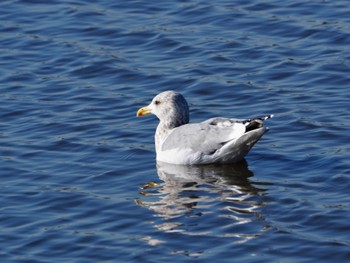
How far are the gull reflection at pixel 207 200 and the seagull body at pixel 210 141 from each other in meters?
0.13

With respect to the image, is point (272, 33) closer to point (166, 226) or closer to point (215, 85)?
point (215, 85)

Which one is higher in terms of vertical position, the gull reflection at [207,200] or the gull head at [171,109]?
the gull head at [171,109]

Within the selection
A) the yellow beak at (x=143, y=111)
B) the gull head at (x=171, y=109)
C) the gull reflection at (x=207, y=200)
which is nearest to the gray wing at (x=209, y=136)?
the gull reflection at (x=207, y=200)

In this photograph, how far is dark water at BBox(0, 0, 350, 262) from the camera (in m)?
11.4

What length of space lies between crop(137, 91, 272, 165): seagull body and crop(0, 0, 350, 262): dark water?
0.55 feet

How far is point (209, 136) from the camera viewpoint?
539 inches

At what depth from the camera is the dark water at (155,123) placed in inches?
450

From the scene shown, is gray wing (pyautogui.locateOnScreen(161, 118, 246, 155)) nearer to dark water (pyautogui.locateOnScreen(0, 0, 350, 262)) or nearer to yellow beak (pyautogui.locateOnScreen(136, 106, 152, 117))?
dark water (pyautogui.locateOnScreen(0, 0, 350, 262))

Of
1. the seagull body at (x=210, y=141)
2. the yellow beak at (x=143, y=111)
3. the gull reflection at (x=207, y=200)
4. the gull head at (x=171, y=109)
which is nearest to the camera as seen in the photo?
the gull reflection at (x=207, y=200)

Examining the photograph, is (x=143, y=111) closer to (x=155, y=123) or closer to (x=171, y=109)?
(x=171, y=109)

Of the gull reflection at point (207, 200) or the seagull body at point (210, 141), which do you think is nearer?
the gull reflection at point (207, 200)

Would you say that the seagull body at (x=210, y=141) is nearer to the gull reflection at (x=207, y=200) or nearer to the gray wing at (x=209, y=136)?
the gray wing at (x=209, y=136)

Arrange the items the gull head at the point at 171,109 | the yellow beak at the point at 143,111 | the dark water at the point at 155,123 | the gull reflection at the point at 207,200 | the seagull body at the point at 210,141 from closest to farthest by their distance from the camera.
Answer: the dark water at the point at 155,123 < the gull reflection at the point at 207,200 < the seagull body at the point at 210,141 < the gull head at the point at 171,109 < the yellow beak at the point at 143,111

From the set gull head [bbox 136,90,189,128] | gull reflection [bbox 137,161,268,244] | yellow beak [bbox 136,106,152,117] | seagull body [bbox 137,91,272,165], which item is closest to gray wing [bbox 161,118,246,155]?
seagull body [bbox 137,91,272,165]
